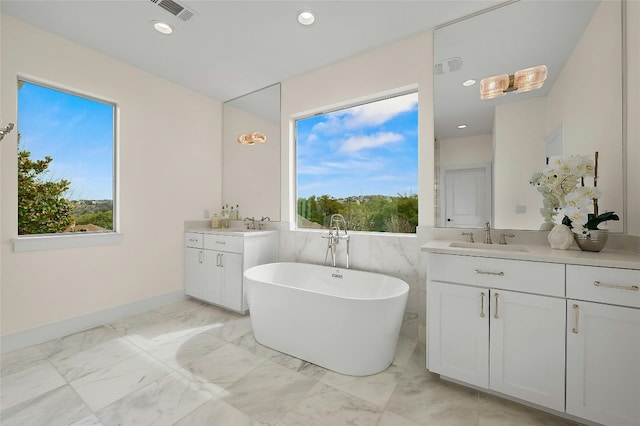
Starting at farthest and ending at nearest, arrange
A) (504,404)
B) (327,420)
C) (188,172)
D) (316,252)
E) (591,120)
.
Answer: (188,172), (316,252), (591,120), (504,404), (327,420)

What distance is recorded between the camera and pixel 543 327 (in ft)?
4.71

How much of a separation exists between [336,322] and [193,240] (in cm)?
222

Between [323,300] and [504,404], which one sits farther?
[323,300]

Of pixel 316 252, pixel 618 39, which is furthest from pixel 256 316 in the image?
pixel 618 39

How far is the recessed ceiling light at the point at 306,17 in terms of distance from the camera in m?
2.14

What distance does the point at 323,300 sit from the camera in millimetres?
1901

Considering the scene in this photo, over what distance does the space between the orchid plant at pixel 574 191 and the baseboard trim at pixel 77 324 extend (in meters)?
3.75

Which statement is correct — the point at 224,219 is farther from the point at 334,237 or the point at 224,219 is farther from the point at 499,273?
the point at 499,273

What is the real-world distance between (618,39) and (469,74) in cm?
81

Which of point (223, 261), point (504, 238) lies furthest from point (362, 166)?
point (223, 261)

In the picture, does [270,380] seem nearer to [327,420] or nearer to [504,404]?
[327,420]

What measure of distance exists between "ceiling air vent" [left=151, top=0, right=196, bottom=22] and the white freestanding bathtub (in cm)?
219

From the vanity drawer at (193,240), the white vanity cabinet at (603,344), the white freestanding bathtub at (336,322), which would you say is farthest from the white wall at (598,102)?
the vanity drawer at (193,240)

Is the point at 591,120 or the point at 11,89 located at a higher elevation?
the point at 11,89
